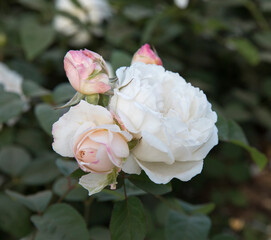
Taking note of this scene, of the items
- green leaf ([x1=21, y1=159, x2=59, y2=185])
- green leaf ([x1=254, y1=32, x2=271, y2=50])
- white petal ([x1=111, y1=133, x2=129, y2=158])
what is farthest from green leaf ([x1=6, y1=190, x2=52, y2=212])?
green leaf ([x1=254, y1=32, x2=271, y2=50])

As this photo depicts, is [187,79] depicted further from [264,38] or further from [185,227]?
[185,227]

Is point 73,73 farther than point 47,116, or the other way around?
point 47,116

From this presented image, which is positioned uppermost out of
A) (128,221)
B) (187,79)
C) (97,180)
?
(97,180)

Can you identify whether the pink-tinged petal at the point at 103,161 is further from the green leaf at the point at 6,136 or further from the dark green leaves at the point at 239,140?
the green leaf at the point at 6,136

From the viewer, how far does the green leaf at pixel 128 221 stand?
68 centimetres

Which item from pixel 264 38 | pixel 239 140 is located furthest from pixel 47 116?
pixel 264 38

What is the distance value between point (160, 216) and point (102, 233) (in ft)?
0.90

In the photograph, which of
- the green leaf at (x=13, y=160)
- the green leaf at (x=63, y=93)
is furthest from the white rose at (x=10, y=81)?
the green leaf at (x=63, y=93)

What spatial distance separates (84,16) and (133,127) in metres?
1.30

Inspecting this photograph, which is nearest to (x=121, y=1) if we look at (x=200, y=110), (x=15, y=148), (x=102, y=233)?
(x=15, y=148)

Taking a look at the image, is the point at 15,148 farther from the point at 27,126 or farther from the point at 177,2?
the point at 177,2

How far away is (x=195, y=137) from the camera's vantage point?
603 millimetres

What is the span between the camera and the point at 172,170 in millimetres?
621

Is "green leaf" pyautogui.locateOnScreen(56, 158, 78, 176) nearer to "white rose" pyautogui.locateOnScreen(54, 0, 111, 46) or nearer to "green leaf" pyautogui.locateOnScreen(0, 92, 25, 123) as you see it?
"green leaf" pyautogui.locateOnScreen(0, 92, 25, 123)
